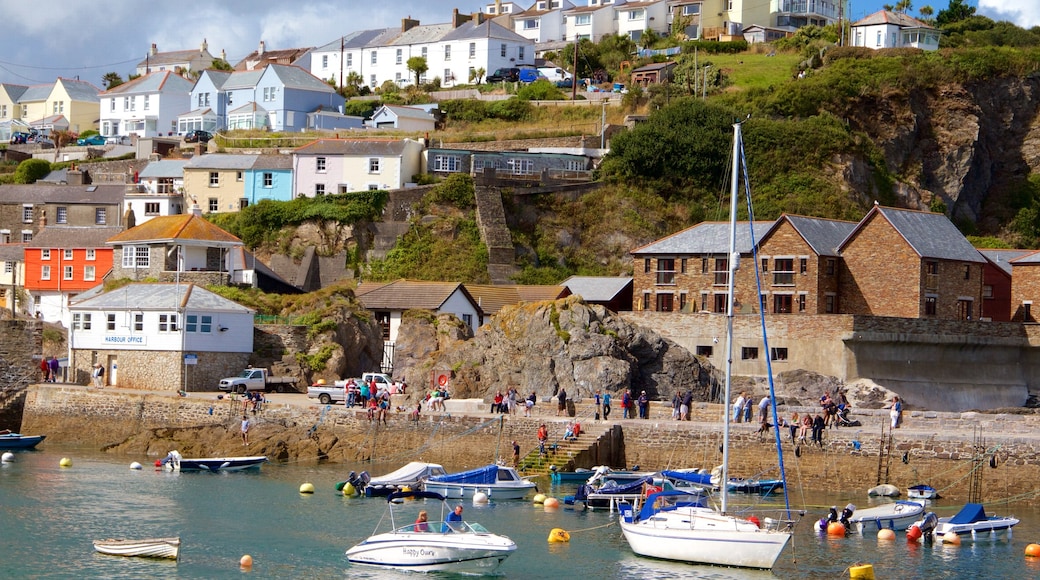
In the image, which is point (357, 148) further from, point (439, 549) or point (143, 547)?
point (439, 549)

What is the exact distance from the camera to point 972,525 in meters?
34.6

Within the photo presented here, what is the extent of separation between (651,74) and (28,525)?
69518mm

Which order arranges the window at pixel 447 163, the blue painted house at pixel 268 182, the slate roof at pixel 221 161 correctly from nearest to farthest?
the window at pixel 447 163 < the blue painted house at pixel 268 182 < the slate roof at pixel 221 161

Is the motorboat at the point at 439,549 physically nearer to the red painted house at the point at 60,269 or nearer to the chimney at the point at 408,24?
the red painted house at the point at 60,269

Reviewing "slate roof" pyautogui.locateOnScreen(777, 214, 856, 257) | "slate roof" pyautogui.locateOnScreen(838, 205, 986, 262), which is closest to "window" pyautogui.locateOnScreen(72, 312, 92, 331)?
"slate roof" pyautogui.locateOnScreen(777, 214, 856, 257)

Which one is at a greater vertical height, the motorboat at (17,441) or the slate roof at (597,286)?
the slate roof at (597,286)

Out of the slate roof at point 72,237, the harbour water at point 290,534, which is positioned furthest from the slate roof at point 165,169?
the harbour water at point 290,534

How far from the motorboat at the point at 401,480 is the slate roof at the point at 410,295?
20990 millimetres

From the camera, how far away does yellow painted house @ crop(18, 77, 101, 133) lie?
4712 inches

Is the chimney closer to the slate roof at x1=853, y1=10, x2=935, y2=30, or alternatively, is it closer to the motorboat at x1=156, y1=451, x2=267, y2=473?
the slate roof at x1=853, y1=10, x2=935, y2=30

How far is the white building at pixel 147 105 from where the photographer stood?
10669 centimetres

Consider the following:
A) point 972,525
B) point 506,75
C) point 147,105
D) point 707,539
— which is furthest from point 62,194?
point 972,525

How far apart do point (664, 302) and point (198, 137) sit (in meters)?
43.3

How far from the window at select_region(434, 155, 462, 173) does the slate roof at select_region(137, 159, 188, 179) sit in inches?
609
